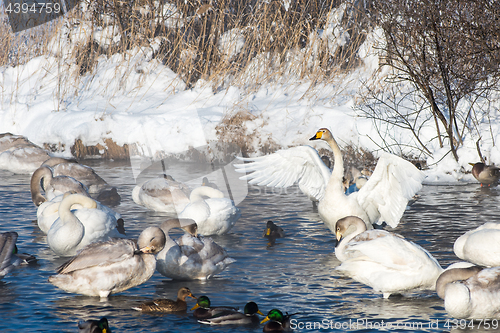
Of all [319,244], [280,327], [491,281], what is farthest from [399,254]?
[319,244]

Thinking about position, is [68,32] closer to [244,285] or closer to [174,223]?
[174,223]

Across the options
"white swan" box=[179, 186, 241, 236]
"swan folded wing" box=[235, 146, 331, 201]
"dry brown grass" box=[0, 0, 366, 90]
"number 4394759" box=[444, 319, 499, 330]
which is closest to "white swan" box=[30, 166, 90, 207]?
"white swan" box=[179, 186, 241, 236]

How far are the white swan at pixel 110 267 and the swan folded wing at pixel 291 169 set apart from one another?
343 cm

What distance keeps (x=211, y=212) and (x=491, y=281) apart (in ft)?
13.3

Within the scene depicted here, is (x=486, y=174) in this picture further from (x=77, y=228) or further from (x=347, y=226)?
(x=77, y=228)

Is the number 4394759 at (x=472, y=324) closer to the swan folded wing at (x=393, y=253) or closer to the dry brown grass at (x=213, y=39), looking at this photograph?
the swan folded wing at (x=393, y=253)

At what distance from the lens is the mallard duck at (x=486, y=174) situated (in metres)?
11.8

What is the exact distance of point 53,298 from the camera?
226 inches

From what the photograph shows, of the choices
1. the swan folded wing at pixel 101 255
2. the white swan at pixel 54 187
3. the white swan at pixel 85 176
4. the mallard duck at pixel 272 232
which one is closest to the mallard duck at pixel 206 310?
the swan folded wing at pixel 101 255

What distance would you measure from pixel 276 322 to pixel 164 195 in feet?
16.6

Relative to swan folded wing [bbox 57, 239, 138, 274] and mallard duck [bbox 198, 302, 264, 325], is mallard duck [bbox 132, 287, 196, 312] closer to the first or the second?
mallard duck [bbox 198, 302, 264, 325]

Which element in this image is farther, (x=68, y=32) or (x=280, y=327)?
(x=68, y=32)

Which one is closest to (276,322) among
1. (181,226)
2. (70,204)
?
(181,226)

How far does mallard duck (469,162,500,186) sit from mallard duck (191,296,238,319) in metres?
8.35
